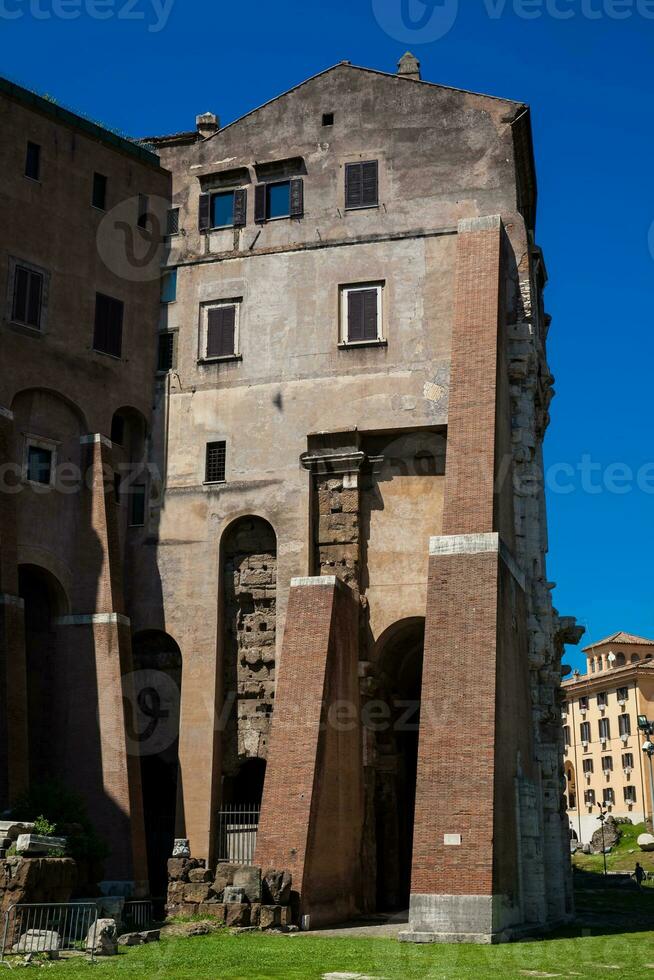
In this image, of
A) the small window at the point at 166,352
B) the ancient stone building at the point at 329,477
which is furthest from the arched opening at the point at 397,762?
the small window at the point at 166,352

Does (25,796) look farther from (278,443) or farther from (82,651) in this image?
(278,443)

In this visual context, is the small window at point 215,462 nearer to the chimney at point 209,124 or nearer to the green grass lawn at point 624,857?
the chimney at point 209,124

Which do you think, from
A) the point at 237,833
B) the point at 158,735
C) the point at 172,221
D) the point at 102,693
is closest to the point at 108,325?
the point at 172,221

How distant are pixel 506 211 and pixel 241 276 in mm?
7307

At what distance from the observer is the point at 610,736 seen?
3159 inches

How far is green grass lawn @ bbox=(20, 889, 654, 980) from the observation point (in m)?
15.7

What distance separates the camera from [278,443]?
29.5 meters

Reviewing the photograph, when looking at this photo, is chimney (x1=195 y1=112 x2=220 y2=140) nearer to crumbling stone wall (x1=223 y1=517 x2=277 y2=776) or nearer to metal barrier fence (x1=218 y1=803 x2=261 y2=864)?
crumbling stone wall (x1=223 y1=517 x2=277 y2=776)

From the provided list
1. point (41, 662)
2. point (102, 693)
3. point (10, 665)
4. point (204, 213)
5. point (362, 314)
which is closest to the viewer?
point (10, 665)

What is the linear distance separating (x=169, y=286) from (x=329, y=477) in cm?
771

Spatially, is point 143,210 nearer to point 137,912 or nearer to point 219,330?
point 219,330

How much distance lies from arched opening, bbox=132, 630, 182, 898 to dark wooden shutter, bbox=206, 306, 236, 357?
772 centimetres

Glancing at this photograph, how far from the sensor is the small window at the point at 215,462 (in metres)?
30.0

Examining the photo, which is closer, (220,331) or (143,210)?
(220,331)
